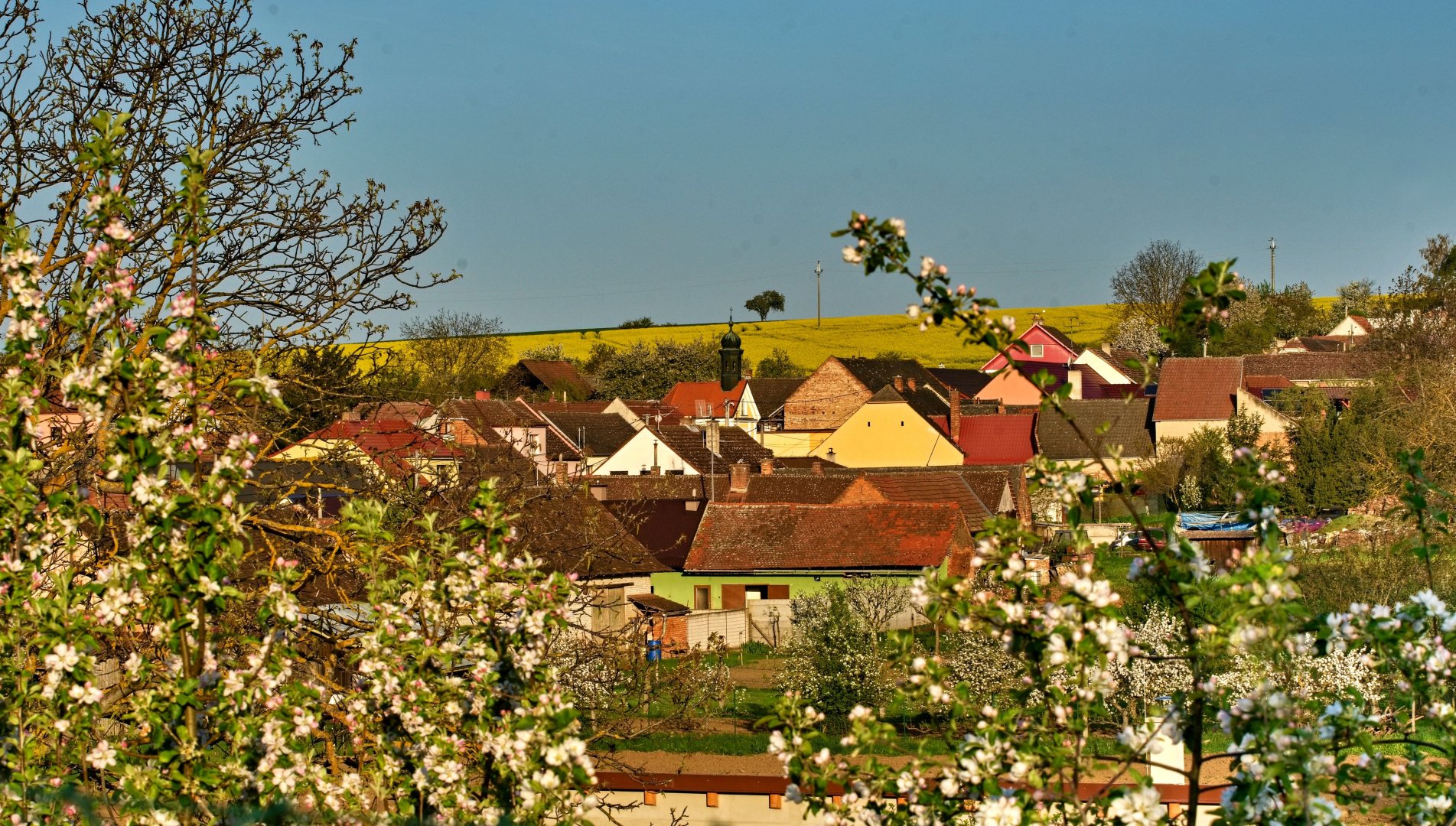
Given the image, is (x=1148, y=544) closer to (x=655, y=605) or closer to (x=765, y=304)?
(x=655, y=605)

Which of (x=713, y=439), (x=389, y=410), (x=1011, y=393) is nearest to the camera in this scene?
(x=389, y=410)

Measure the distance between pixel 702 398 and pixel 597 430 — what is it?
24.8 meters

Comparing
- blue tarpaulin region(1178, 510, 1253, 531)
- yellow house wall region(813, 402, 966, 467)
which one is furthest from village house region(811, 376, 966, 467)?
blue tarpaulin region(1178, 510, 1253, 531)

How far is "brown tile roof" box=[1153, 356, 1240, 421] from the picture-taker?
5925cm

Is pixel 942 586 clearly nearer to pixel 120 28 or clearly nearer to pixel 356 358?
pixel 356 358

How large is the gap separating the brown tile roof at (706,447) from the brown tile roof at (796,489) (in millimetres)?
6129

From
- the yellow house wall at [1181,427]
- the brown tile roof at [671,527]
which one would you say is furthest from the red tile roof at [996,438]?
the brown tile roof at [671,527]

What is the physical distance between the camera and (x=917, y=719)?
878 inches

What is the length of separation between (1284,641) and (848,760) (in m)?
1.61

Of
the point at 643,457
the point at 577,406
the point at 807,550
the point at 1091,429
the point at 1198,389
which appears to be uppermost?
the point at 577,406

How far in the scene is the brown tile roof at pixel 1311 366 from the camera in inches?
2324

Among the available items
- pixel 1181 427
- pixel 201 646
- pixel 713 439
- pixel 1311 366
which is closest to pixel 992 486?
pixel 713 439

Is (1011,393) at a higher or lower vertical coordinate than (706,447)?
higher

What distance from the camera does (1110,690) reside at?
457 centimetres
